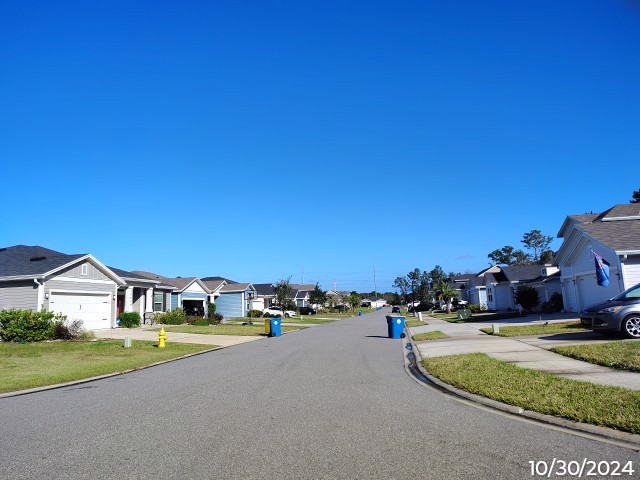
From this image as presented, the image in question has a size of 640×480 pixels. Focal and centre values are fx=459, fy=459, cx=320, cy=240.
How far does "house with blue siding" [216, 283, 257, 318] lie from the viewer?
52.4 meters

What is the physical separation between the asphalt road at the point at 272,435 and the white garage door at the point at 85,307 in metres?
17.0

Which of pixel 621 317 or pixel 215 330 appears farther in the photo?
pixel 215 330

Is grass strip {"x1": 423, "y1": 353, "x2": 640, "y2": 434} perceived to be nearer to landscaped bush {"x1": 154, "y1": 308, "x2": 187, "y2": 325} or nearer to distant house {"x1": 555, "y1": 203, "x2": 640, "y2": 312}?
distant house {"x1": 555, "y1": 203, "x2": 640, "y2": 312}

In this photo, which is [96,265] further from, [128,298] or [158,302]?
[158,302]

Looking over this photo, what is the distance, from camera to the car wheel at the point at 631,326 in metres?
13.4

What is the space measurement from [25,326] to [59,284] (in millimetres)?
4322

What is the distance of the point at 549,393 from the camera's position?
740 cm

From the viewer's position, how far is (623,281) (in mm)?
20469

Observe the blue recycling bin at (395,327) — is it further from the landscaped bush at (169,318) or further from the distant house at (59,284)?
the landscaped bush at (169,318)

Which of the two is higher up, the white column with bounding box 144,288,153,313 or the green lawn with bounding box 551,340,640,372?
the white column with bounding box 144,288,153,313

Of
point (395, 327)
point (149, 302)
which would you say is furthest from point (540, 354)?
point (149, 302)

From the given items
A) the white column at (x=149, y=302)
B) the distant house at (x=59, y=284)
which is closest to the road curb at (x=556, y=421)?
the distant house at (x=59, y=284)

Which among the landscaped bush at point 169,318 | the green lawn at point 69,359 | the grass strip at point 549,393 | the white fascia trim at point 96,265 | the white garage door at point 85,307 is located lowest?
the grass strip at point 549,393

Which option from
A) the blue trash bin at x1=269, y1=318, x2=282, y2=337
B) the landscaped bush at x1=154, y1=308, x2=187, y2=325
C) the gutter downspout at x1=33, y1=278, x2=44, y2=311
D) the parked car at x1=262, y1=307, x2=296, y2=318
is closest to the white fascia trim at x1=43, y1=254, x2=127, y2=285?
the gutter downspout at x1=33, y1=278, x2=44, y2=311
